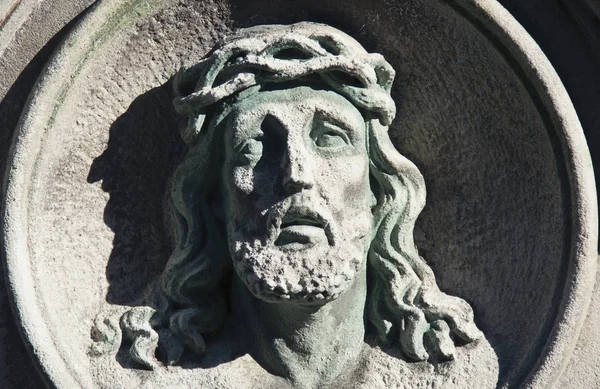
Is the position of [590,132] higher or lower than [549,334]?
higher

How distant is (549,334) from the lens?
12.2 feet

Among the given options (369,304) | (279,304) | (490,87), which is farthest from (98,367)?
(490,87)

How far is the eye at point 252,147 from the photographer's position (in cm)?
378

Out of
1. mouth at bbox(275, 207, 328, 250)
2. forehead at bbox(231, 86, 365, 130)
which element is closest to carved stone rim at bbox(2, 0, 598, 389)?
forehead at bbox(231, 86, 365, 130)

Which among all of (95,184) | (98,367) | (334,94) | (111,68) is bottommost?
(98,367)

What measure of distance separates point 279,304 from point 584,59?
1.09m

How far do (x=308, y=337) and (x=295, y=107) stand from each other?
0.64 metres

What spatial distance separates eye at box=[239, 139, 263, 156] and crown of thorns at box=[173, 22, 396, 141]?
0.14 meters

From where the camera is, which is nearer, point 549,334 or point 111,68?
Result: point 549,334

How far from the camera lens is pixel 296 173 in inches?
145

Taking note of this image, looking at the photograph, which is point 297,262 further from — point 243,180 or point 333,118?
point 333,118

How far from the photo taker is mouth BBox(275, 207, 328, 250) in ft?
12.1

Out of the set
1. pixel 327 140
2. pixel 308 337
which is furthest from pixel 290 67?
pixel 308 337

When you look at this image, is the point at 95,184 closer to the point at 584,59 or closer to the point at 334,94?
the point at 334,94
